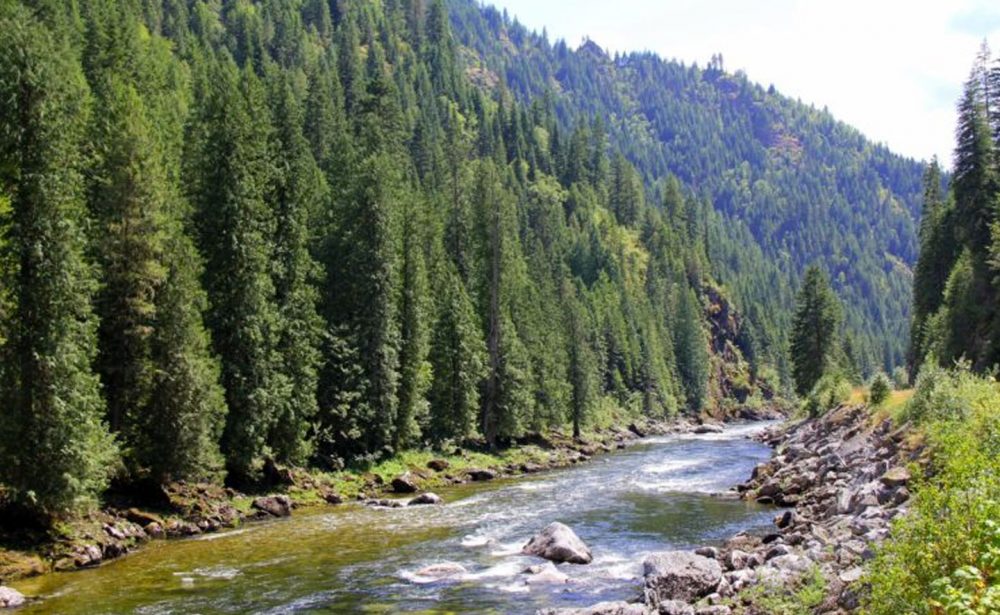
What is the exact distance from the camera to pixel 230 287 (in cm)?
4006

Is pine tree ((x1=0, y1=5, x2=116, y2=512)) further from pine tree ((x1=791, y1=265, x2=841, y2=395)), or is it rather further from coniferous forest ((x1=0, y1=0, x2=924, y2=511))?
pine tree ((x1=791, y1=265, x2=841, y2=395))

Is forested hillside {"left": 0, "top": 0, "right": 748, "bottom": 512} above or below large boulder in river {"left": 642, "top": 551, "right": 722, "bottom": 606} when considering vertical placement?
above

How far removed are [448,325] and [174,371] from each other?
1184 inches

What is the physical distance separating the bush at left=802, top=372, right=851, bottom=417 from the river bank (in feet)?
73.1

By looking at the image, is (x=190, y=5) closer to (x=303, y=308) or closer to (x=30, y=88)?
(x=303, y=308)

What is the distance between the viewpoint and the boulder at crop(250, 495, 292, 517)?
A: 3591 cm

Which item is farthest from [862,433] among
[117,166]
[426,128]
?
[426,128]

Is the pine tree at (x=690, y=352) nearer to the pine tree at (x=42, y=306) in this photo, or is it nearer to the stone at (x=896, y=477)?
the stone at (x=896, y=477)

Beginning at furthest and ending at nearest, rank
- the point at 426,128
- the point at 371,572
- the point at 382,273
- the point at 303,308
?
the point at 426,128 < the point at 382,273 < the point at 303,308 < the point at 371,572

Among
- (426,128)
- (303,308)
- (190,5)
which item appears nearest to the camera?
(303,308)

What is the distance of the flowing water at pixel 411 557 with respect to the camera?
2145 cm

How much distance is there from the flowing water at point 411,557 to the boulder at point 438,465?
6245 mm

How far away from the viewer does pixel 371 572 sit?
25047 millimetres

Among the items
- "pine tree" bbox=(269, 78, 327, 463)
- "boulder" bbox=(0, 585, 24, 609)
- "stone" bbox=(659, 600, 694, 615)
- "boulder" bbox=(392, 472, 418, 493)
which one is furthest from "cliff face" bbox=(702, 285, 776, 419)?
"boulder" bbox=(0, 585, 24, 609)
